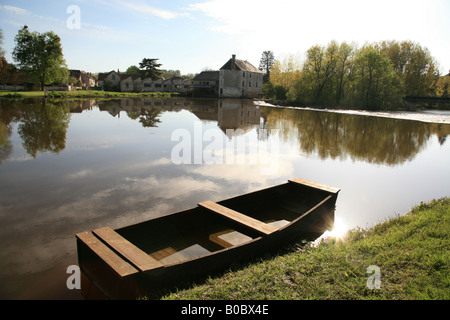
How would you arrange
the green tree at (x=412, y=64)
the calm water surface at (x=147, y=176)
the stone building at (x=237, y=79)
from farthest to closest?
the stone building at (x=237, y=79) → the green tree at (x=412, y=64) → the calm water surface at (x=147, y=176)

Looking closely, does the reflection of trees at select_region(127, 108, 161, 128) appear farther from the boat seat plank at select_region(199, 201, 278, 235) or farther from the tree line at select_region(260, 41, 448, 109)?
the tree line at select_region(260, 41, 448, 109)

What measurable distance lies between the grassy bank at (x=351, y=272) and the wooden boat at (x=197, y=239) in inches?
13.1

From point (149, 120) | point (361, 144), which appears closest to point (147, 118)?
point (149, 120)

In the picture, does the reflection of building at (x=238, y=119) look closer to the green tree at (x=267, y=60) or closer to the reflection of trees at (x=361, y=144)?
the reflection of trees at (x=361, y=144)

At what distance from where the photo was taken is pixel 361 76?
5697cm

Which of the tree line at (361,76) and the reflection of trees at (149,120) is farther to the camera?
the tree line at (361,76)

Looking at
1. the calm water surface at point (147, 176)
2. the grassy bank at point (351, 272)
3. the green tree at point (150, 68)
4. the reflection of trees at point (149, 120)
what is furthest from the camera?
the green tree at point (150, 68)

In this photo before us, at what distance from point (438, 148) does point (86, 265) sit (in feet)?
72.5

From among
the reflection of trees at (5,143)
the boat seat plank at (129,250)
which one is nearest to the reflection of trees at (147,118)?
the reflection of trees at (5,143)

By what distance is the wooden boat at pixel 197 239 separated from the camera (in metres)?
4.59

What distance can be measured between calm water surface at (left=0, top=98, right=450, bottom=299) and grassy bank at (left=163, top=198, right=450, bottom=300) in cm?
202

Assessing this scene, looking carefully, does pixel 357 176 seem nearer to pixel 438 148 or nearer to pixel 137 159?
pixel 137 159

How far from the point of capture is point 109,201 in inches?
344

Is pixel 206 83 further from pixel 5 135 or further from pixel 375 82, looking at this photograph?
pixel 5 135
